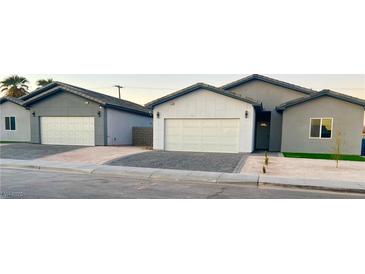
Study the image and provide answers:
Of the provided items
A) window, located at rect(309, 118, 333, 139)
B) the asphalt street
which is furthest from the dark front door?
the asphalt street

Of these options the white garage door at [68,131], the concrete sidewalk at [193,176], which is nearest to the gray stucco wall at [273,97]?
the concrete sidewalk at [193,176]

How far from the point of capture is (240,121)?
14.9 metres

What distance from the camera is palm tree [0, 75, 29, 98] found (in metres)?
29.7

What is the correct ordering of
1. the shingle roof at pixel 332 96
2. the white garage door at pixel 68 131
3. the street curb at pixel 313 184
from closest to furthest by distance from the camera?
1. the street curb at pixel 313 184
2. the shingle roof at pixel 332 96
3. the white garage door at pixel 68 131

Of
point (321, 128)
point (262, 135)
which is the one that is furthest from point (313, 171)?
point (262, 135)

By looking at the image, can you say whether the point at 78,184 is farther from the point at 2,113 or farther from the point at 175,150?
the point at 2,113

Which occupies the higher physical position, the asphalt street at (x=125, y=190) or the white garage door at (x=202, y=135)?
the white garage door at (x=202, y=135)

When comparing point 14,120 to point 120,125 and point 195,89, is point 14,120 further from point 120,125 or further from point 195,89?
point 195,89

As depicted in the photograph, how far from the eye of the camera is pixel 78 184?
739cm

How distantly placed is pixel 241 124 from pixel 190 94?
3.99m

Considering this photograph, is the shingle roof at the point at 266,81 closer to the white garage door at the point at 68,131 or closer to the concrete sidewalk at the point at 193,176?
the concrete sidewalk at the point at 193,176

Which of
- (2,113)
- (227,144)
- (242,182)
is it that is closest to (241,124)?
(227,144)

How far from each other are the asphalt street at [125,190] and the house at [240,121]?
7977 mm

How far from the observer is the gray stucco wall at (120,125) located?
18.7 m
